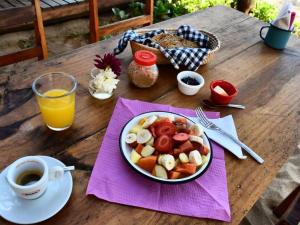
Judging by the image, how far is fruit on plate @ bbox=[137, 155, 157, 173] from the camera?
72cm

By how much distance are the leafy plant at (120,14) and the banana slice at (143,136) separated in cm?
243

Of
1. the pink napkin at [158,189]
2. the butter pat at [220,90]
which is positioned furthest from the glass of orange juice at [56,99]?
the butter pat at [220,90]

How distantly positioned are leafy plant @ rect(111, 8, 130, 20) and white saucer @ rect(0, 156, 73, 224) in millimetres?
2560

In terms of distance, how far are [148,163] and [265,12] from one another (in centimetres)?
284

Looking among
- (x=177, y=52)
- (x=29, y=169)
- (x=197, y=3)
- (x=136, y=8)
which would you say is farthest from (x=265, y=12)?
(x=29, y=169)

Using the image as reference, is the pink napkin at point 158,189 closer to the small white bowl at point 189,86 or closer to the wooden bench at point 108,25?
the small white bowl at point 189,86

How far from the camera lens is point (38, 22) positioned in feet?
4.21

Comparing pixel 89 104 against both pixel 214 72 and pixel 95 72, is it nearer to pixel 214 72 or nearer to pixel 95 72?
pixel 95 72

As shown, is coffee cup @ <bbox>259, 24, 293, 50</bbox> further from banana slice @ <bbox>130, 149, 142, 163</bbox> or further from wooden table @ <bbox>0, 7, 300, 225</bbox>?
banana slice @ <bbox>130, 149, 142, 163</bbox>

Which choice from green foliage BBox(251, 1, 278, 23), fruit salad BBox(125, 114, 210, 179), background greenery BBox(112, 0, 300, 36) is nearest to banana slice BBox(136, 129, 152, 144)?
fruit salad BBox(125, 114, 210, 179)

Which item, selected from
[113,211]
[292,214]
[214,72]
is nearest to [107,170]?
[113,211]

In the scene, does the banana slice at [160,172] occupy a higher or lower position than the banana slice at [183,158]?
lower

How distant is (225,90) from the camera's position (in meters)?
1.06

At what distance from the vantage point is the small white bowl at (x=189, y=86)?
1035 mm
